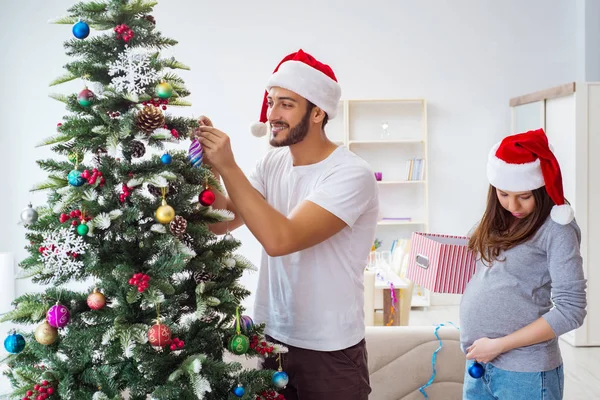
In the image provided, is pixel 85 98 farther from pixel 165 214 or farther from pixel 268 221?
pixel 268 221

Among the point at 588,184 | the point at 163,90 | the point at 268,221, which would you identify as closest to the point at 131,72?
the point at 163,90

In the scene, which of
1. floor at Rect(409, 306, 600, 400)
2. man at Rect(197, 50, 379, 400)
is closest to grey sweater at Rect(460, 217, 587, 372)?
man at Rect(197, 50, 379, 400)

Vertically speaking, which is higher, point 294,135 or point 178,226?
point 294,135

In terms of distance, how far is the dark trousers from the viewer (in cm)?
157

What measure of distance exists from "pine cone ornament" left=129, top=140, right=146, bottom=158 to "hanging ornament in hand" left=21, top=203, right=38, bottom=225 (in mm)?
240

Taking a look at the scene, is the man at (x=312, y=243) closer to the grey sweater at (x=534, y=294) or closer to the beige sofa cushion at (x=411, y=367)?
the grey sweater at (x=534, y=294)

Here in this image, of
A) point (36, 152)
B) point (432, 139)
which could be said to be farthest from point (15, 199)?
point (432, 139)

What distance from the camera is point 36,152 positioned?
573cm

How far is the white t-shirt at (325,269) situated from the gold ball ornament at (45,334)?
2.01ft

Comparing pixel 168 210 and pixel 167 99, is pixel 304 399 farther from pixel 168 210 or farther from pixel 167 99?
pixel 167 99

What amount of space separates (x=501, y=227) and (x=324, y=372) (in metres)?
0.70

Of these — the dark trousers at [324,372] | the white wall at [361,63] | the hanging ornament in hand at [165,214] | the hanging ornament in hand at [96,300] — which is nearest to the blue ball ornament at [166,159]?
the hanging ornament in hand at [165,214]

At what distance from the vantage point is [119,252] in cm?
126

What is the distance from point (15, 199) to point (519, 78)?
5.29 m
